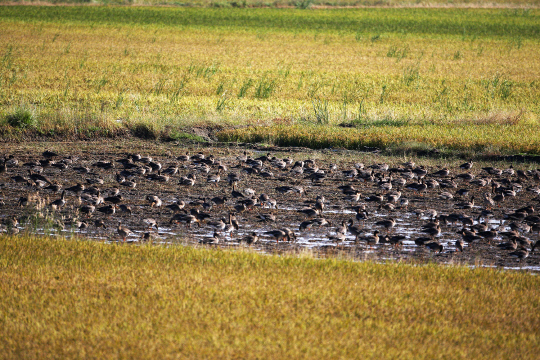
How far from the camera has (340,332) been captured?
28.0 ft

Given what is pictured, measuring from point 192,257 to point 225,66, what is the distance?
3281cm

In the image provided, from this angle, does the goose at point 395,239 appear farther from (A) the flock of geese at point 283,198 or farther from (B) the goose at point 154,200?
(B) the goose at point 154,200

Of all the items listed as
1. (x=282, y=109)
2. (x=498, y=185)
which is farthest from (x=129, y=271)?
(x=282, y=109)

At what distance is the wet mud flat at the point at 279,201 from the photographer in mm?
13102

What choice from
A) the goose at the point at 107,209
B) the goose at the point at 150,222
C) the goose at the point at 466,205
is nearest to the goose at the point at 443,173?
the goose at the point at 466,205

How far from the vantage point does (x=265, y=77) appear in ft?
120

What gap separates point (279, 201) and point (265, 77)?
21048 millimetres

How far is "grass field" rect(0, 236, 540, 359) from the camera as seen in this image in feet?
26.2

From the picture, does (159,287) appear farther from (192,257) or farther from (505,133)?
(505,133)

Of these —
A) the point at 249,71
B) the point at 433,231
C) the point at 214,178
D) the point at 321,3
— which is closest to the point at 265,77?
the point at 249,71

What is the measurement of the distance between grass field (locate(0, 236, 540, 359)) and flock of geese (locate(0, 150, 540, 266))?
72.1 inches

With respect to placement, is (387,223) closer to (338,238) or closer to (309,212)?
(338,238)

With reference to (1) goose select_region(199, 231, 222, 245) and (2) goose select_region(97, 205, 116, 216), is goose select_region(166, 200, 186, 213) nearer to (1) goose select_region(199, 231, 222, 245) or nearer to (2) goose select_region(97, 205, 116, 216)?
(2) goose select_region(97, 205, 116, 216)

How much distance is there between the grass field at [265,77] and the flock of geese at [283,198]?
4289 millimetres
